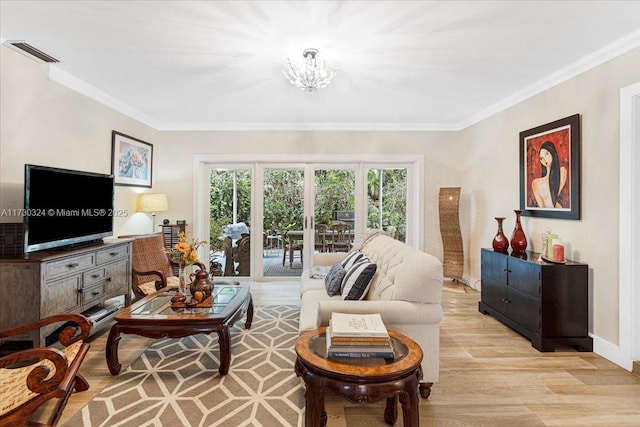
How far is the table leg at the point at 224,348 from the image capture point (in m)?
2.36

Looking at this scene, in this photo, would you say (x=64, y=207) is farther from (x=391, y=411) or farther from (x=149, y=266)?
(x=391, y=411)

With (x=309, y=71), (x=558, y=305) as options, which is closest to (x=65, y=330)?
(x=309, y=71)

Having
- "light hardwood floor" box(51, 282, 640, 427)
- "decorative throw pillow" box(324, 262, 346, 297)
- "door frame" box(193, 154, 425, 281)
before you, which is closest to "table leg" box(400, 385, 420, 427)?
"light hardwood floor" box(51, 282, 640, 427)

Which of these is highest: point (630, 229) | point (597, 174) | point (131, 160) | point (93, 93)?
point (93, 93)

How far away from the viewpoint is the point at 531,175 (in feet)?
11.7

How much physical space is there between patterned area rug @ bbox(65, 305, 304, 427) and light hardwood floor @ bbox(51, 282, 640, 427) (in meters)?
0.17

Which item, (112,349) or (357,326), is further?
(112,349)

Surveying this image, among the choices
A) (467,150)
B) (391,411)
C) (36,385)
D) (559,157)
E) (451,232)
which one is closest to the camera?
(36,385)

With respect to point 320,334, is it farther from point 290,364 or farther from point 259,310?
point 259,310

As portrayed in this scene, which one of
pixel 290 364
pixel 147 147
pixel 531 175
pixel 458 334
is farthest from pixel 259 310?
pixel 531 175

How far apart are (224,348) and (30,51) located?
299cm

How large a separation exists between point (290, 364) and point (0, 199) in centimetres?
275

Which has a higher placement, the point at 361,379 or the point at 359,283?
the point at 359,283

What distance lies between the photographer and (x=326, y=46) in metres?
2.68
